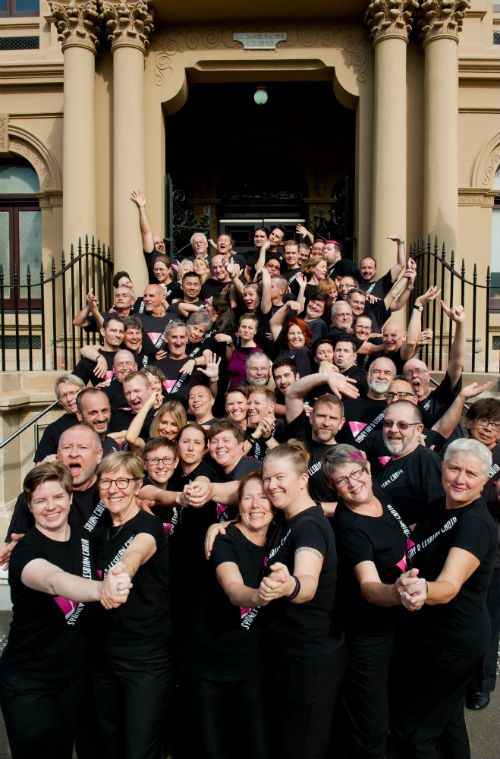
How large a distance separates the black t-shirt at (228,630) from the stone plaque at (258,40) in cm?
904

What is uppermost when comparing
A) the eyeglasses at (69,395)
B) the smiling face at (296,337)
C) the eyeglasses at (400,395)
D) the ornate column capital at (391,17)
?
the ornate column capital at (391,17)

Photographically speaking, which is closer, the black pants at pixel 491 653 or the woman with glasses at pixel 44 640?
the woman with glasses at pixel 44 640

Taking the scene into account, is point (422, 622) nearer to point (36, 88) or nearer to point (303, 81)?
point (303, 81)

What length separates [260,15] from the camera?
32.0 ft

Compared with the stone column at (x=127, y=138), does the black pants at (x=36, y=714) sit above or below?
below

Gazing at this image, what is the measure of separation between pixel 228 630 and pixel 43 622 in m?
0.85

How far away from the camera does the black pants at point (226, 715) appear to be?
9.84 ft

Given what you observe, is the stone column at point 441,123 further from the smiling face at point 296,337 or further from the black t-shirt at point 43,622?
the black t-shirt at point 43,622

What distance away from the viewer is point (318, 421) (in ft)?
13.4

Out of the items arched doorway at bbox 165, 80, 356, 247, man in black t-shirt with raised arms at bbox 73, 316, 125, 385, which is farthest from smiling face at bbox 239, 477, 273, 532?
arched doorway at bbox 165, 80, 356, 247

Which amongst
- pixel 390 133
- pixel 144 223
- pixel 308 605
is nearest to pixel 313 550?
pixel 308 605

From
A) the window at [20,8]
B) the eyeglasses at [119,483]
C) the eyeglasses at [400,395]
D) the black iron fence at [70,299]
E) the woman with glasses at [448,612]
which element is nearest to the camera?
the woman with glasses at [448,612]

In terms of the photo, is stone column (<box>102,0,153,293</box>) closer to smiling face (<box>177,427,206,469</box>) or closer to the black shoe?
smiling face (<box>177,427,206,469</box>)

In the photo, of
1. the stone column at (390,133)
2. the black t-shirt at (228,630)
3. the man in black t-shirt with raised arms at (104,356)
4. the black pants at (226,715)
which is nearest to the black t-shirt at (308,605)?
the black t-shirt at (228,630)
